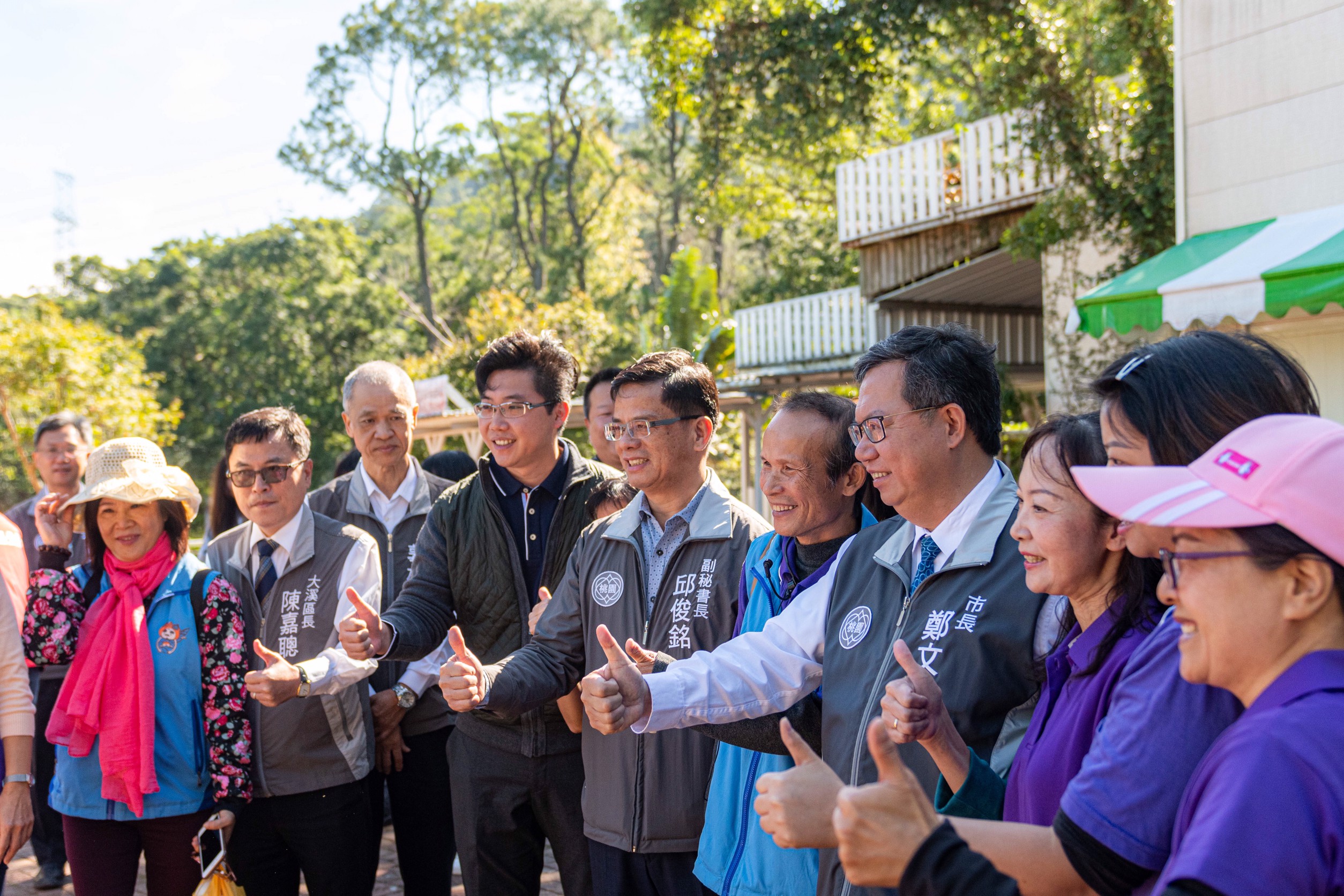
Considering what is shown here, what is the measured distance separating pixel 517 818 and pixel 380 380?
197 cm

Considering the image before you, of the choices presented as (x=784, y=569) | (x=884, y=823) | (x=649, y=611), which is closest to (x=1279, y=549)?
(x=884, y=823)

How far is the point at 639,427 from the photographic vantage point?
320 centimetres

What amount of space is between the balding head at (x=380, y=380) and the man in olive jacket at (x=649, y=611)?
1473 millimetres

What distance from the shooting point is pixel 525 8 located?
28453 millimetres

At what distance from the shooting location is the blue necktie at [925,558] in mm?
2240

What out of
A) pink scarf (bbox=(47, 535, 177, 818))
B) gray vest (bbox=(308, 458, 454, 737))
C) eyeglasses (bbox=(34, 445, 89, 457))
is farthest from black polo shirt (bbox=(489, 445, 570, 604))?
eyeglasses (bbox=(34, 445, 89, 457))

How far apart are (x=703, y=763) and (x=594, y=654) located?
0.47 m

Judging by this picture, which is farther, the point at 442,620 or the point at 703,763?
the point at 442,620

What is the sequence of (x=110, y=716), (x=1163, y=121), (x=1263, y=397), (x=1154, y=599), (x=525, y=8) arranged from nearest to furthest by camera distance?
(x=1263, y=397)
(x=1154, y=599)
(x=110, y=716)
(x=1163, y=121)
(x=525, y=8)

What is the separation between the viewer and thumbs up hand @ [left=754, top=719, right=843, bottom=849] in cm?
153

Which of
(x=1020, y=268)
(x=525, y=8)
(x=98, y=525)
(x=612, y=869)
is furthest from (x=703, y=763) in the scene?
(x=525, y=8)

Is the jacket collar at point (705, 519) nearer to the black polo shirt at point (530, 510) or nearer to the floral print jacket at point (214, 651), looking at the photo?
the black polo shirt at point (530, 510)

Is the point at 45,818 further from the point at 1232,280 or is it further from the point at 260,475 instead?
the point at 1232,280

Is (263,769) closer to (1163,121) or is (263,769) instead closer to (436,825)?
(436,825)
